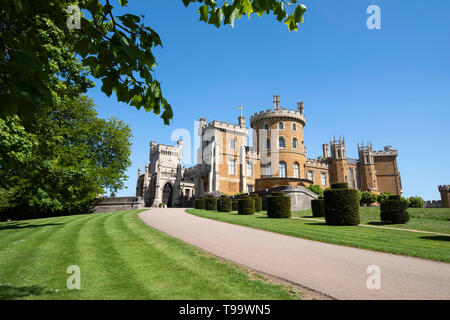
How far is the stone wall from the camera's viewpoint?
30.2 m

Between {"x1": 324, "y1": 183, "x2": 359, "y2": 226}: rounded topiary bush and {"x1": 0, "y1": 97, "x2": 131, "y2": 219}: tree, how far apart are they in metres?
13.7

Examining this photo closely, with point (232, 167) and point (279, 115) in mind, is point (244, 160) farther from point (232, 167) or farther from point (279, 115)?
point (279, 115)

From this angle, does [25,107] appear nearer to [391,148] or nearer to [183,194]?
[183,194]

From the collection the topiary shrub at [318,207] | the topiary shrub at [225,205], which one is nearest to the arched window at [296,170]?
the topiary shrub at [225,205]

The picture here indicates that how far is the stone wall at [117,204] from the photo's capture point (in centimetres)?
3020

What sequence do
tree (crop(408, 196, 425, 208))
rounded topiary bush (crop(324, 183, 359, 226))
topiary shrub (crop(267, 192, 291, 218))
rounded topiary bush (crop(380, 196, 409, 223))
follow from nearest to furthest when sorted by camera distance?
rounded topiary bush (crop(324, 183, 359, 226))
rounded topiary bush (crop(380, 196, 409, 223))
topiary shrub (crop(267, 192, 291, 218))
tree (crop(408, 196, 425, 208))

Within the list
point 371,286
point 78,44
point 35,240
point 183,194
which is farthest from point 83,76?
point 183,194

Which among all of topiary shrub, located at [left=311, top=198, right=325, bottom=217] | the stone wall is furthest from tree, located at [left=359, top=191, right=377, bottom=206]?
the stone wall

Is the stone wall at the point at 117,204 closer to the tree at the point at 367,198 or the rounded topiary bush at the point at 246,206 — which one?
the rounded topiary bush at the point at 246,206

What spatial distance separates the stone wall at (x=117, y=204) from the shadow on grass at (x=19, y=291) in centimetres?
2752

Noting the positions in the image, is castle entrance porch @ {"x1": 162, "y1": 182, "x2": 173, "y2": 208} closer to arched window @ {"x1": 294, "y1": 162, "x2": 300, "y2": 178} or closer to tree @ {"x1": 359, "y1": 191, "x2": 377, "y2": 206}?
arched window @ {"x1": 294, "y1": 162, "x2": 300, "y2": 178}

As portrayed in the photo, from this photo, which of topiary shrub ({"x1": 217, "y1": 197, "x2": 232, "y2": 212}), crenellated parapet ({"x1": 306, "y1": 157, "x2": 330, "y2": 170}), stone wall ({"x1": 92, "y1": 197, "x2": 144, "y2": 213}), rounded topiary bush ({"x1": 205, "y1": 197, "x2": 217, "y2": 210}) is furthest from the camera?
crenellated parapet ({"x1": 306, "y1": 157, "x2": 330, "y2": 170})

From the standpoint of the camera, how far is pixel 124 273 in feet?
17.5
